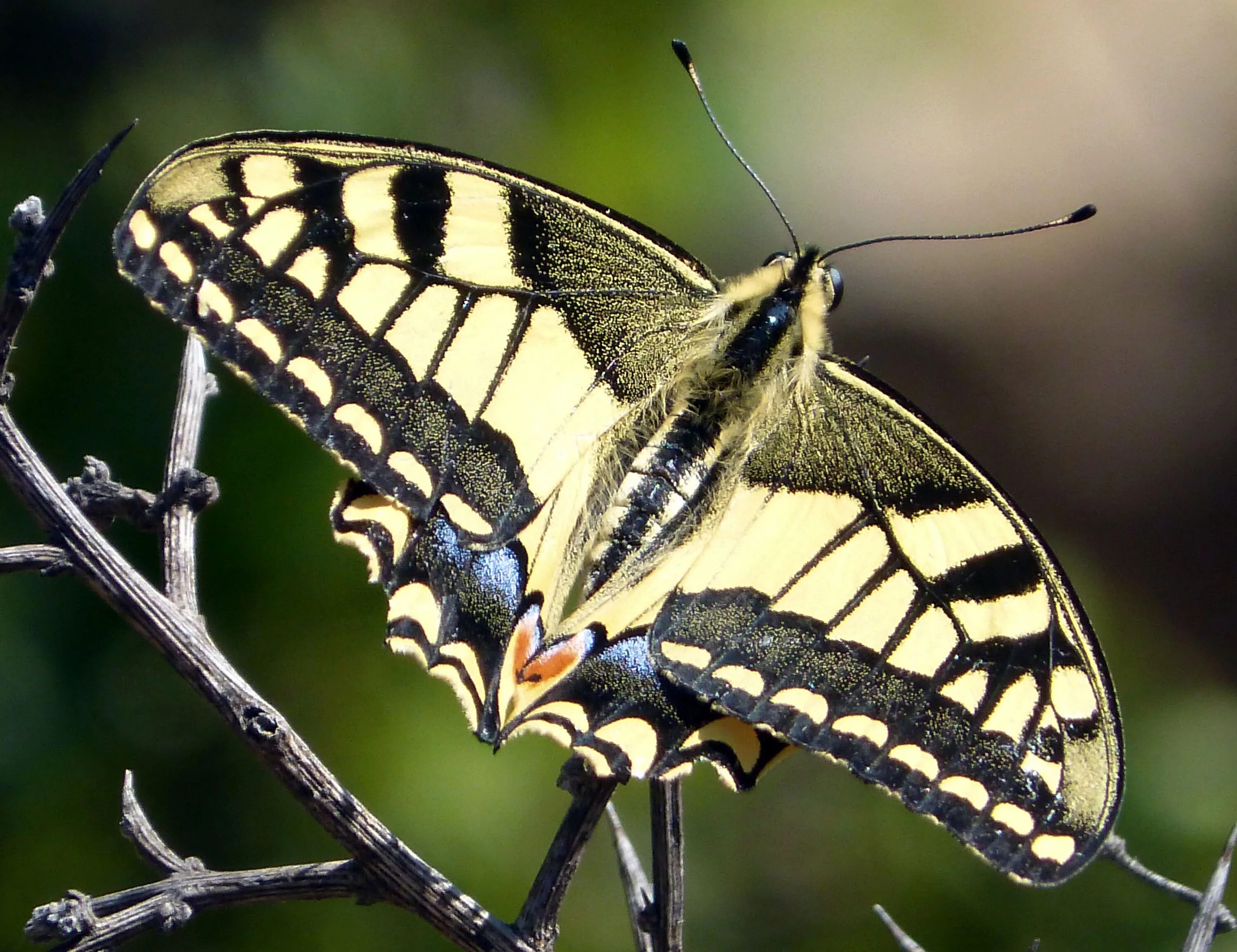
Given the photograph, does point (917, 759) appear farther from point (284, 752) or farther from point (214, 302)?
point (214, 302)

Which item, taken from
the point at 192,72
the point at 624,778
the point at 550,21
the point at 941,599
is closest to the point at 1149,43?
the point at 550,21

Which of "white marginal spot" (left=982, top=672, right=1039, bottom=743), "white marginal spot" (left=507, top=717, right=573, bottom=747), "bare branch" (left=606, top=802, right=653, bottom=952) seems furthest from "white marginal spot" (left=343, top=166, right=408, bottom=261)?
"white marginal spot" (left=982, top=672, right=1039, bottom=743)

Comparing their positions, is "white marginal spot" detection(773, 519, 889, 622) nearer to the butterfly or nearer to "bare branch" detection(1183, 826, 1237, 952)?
the butterfly

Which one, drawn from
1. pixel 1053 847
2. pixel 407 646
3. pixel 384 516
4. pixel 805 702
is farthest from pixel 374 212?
pixel 1053 847

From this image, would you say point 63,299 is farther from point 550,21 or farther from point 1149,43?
point 1149,43

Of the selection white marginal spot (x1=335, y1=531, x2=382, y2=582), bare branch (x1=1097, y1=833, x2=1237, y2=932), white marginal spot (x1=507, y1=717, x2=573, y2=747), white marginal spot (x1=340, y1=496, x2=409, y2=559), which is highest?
bare branch (x1=1097, y1=833, x2=1237, y2=932)

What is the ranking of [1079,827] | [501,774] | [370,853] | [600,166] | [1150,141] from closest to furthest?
[370,853]
[1079,827]
[501,774]
[600,166]
[1150,141]
